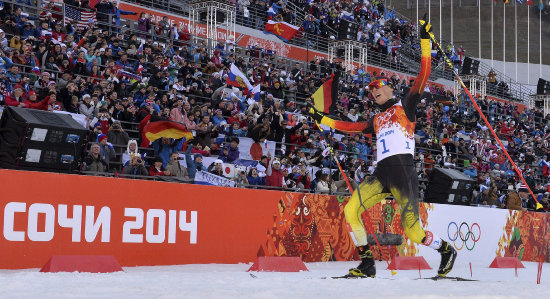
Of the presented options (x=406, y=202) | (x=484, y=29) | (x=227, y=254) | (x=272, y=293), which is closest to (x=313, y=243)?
(x=227, y=254)

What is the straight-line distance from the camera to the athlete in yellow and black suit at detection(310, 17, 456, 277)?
927 cm

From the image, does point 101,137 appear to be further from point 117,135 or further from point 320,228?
point 320,228

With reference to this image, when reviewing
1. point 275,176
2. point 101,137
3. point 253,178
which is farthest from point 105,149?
point 275,176

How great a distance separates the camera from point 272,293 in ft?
21.6

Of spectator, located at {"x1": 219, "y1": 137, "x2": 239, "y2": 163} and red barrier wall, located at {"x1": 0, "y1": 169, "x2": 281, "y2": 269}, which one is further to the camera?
spectator, located at {"x1": 219, "y1": 137, "x2": 239, "y2": 163}

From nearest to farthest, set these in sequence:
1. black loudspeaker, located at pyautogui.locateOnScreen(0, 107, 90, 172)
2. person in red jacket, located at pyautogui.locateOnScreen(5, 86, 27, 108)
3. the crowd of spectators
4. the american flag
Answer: black loudspeaker, located at pyautogui.locateOnScreen(0, 107, 90, 172) → person in red jacket, located at pyautogui.locateOnScreen(5, 86, 27, 108) → the crowd of spectators → the american flag

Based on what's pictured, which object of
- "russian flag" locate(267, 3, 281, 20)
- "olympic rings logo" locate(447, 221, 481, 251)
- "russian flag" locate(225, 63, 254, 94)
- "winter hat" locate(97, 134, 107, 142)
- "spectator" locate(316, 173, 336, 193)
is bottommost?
"olympic rings logo" locate(447, 221, 481, 251)

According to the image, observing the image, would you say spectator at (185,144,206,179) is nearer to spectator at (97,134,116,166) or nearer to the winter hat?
spectator at (97,134,116,166)

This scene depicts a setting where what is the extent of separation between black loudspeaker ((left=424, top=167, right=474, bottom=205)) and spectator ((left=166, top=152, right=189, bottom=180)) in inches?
267

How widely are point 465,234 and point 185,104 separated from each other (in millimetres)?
7113

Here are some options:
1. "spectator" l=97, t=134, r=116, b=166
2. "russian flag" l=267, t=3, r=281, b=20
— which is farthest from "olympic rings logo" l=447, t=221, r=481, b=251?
"russian flag" l=267, t=3, r=281, b=20

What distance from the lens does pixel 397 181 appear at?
927cm

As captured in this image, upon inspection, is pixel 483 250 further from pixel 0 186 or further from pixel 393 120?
pixel 0 186

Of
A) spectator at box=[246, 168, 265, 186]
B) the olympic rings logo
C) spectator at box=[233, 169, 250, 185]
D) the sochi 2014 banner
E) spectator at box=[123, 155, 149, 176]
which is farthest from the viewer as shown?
the olympic rings logo
